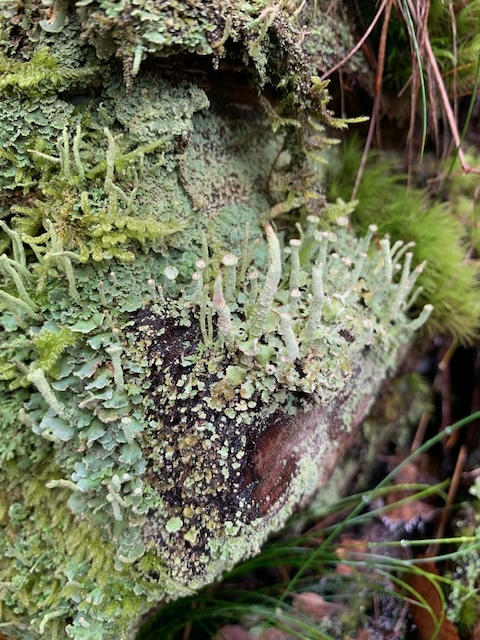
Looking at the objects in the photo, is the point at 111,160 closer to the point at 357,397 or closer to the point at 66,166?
the point at 66,166

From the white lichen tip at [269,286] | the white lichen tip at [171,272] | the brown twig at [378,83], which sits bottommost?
the white lichen tip at [171,272]

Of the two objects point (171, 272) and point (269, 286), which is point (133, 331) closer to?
point (171, 272)

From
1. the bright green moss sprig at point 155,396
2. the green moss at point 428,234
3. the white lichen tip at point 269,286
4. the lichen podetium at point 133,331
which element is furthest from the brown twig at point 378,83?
the white lichen tip at point 269,286

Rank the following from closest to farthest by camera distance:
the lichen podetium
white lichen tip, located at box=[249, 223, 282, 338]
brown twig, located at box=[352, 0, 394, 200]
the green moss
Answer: white lichen tip, located at box=[249, 223, 282, 338]
the lichen podetium
brown twig, located at box=[352, 0, 394, 200]
the green moss

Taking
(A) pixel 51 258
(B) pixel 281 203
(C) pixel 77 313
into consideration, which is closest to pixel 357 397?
(B) pixel 281 203

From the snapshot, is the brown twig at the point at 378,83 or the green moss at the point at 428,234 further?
the green moss at the point at 428,234

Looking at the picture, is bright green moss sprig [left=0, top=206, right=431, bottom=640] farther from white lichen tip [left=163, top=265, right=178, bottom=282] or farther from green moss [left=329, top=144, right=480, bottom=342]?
green moss [left=329, top=144, right=480, bottom=342]

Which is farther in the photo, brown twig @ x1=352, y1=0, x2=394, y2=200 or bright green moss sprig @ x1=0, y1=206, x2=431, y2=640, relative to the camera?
brown twig @ x1=352, y1=0, x2=394, y2=200

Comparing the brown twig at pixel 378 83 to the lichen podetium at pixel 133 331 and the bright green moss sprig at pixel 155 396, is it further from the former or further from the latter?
the bright green moss sprig at pixel 155 396

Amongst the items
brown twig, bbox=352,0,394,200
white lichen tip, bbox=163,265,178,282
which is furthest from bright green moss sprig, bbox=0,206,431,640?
brown twig, bbox=352,0,394,200
